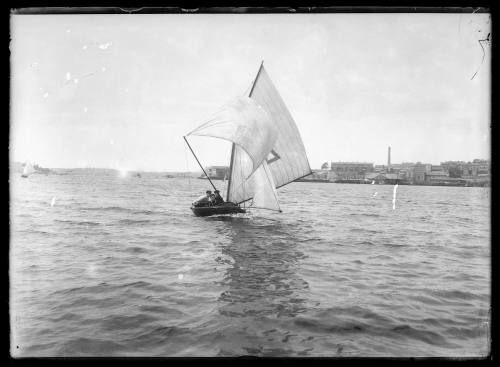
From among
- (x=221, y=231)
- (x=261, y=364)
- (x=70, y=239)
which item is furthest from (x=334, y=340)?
(x=70, y=239)

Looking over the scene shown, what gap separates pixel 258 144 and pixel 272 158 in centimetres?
452

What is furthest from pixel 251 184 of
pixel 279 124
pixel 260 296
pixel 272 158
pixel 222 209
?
pixel 260 296

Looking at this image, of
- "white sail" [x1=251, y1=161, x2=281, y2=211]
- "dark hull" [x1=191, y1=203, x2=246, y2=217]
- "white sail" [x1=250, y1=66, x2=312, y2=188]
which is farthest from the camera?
"white sail" [x1=251, y1=161, x2=281, y2=211]

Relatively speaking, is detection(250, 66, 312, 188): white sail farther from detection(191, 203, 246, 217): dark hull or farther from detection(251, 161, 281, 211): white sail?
detection(191, 203, 246, 217): dark hull

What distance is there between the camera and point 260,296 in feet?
30.4

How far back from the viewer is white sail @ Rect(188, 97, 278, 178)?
2167 centimetres

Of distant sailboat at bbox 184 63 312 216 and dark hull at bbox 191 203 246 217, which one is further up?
distant sailboat at bbox 184 63 312 216

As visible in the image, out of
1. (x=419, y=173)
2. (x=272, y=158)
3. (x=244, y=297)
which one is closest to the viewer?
(x=244, y=297)

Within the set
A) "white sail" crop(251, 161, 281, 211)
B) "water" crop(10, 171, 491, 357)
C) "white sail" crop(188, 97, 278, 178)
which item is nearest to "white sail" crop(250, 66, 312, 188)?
"white sail" crop(251, 161, 281, 211)

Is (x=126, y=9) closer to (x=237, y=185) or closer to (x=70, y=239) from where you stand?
(x=70, y=239)

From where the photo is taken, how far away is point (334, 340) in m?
6.73

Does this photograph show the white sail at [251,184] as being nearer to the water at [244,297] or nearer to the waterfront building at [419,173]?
the water at [244,297]

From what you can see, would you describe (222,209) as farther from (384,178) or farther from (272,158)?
(384,178)

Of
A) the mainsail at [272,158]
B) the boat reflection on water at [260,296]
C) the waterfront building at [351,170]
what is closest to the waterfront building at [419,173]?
the waterfront building at [351,170]
